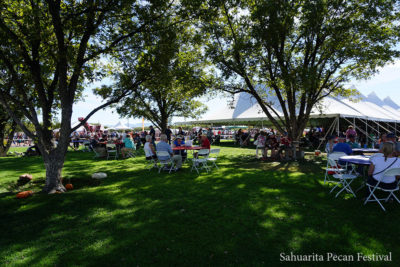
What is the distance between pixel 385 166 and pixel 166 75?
5.80 meters

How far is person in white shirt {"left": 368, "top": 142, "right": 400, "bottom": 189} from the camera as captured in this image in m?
4.33

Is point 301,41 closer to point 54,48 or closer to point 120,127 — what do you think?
point 54,48

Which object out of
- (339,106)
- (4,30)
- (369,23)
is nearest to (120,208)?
(4,30)

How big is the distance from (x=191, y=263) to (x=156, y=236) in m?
0.86

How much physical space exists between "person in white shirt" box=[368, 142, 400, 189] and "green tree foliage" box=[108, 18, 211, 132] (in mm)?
5639

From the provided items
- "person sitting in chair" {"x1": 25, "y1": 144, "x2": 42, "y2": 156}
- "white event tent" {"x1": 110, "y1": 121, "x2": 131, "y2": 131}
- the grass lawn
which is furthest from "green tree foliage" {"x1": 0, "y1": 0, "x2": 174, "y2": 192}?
"white event tent" {"x1": 110, "y1": 121, "x2": 131, "y2": 131}

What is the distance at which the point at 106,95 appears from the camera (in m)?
7.02

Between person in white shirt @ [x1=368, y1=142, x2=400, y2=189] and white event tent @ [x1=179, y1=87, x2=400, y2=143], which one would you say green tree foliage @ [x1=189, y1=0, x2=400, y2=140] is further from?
person in white shirt @ [x1=368, y1=142, x2=400, y2=189]

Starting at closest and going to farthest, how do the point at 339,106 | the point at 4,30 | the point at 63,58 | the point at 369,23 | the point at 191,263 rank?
1. the point at 191,263
2. the point at 4,30
3. the point at 63,58
4. the point at 369,23
5. the point at 339,106

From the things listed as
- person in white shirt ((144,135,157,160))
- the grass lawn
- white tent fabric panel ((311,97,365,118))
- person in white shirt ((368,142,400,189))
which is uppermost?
white tent fabric panel ((311,97,365,118))

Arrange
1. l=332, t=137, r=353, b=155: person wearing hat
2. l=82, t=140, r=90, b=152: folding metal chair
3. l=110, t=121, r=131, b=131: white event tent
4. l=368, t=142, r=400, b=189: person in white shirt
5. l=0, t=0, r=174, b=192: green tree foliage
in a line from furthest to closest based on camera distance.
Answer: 1. l=110, t=121, r=131, b=131: white event tent
2. l=82, t=140, r=90, b=152: folding metal chair
3. l=332, t=137, r=353, b=155: person wearing hat
4. l=0, t=0, r=174, b=192: green tree foliage
5. l=368, t=142, r=400, b=189: person in white shirt

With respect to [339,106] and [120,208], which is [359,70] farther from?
[120,208]

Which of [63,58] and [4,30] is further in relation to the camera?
[63,58]

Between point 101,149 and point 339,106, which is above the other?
point 339,106
